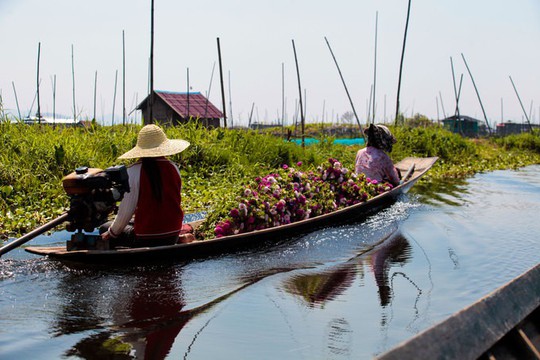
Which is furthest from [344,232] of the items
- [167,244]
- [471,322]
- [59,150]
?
[471,322]

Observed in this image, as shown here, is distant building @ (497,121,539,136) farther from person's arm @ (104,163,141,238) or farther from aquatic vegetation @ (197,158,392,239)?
person's arm @ (104,163,141,238)

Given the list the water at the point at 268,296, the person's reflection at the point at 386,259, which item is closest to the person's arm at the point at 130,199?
the water at the point at 268,296

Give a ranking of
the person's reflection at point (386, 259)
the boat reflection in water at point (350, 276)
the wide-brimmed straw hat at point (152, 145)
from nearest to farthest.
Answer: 1. the boat reflection in water at point (350, 276)
2. the person's reflection at point (386, 259)
3. the wide-brimmed straw hat at point (152, 145)

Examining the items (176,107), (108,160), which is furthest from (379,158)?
(176,107)

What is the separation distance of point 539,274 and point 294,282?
98.7 inches

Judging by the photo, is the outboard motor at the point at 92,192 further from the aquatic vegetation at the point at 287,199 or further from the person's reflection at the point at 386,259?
the person's reflection at the point at 386,259

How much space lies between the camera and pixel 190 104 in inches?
768

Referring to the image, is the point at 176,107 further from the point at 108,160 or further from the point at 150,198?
the point at 150,198

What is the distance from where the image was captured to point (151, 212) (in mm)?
4723

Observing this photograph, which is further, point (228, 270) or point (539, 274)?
point (228, 270)

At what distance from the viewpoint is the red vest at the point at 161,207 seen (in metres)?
4.67

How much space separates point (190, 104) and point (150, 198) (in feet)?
49.8

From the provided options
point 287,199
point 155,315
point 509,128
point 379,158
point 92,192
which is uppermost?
point 509,128

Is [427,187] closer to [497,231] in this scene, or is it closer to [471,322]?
[497,231]
